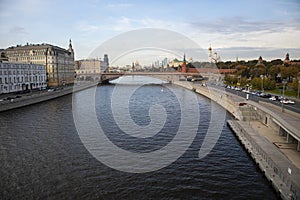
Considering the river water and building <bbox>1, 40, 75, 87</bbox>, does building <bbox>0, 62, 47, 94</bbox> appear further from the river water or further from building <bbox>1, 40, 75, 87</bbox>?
the river water

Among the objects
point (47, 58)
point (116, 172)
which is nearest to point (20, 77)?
point (47, 58)

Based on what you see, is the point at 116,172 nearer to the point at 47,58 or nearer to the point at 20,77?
the point at 20,77

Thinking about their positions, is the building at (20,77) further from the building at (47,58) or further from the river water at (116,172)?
the river water at (116,172)

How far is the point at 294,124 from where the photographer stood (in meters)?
10.7

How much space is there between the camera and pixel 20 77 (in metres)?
30.6

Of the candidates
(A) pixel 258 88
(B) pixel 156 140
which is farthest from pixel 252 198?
(A) pixel 258 88

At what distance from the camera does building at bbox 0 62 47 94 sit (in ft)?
88.7

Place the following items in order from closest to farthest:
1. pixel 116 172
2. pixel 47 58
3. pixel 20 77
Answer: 1. pixel 116 172
2. pixel 20 77
3. pixel 47 58

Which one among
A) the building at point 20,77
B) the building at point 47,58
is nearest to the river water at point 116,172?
the building at point 20,77

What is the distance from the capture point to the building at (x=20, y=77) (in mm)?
27031

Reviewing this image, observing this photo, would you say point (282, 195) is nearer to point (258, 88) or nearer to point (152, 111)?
point (152, 111)

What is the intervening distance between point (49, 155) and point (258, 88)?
26.4 m

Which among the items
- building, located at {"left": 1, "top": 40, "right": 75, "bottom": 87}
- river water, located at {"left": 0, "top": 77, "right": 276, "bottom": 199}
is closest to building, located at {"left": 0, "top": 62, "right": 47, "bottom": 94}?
building, located at {"left": 1, "top": 40, "right": 75, "bottom": 87}

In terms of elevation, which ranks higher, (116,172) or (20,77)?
(20,77)
